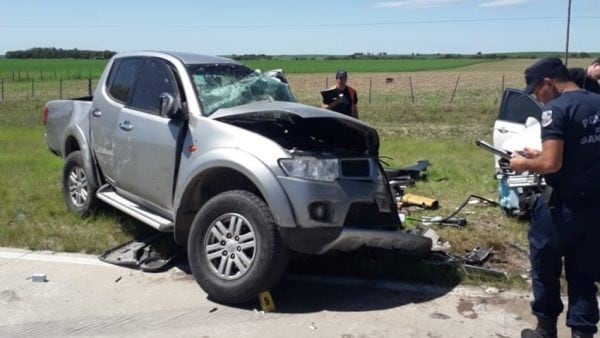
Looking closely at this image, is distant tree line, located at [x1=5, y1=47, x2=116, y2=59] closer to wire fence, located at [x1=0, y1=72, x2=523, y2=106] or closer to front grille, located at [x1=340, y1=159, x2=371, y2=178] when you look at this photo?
wire fence, located at [x1=0, y1=72, x2=523, y2=106]

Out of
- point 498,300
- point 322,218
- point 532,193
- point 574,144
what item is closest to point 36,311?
point 322,218

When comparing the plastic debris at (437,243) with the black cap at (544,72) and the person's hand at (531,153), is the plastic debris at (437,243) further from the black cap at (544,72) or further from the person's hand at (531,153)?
the black cap at (544,72)

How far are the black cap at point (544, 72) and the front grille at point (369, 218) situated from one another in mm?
1493

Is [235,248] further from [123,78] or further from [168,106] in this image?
[123,78]

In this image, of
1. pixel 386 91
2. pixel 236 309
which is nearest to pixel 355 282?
pixel 236 309

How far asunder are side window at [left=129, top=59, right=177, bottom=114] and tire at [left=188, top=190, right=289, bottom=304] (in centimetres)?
131

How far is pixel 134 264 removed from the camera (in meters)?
5.96

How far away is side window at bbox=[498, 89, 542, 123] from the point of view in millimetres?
8323

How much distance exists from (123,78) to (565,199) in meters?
4.30

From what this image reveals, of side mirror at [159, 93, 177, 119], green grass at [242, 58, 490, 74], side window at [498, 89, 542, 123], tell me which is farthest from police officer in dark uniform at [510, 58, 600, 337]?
green grass at [242, 58, 490, 74]

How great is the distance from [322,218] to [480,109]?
23.2m

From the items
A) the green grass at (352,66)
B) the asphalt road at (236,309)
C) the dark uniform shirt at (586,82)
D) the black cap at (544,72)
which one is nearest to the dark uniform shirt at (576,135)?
the black cap at (544,72)

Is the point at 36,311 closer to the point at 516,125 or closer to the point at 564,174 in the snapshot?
the point at 564,174

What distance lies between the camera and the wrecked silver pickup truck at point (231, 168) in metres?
4.90
